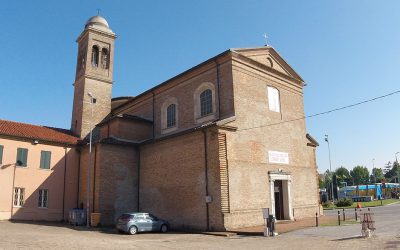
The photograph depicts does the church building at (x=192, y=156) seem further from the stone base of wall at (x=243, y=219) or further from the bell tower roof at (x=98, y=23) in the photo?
the bell tower roof at (x=98, y=23)

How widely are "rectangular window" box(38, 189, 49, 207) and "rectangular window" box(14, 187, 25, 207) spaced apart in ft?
4.31

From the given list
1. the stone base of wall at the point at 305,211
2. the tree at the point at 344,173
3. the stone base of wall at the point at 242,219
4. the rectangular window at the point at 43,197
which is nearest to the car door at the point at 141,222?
the stone base of wall at the point at 242,219

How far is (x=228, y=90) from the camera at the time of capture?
926 inches

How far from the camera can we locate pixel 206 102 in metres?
25.8

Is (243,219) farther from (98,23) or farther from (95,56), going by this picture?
(98,23)

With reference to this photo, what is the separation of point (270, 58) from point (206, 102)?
6682 millimetres

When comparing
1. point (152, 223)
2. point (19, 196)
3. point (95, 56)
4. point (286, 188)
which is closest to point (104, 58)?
point (95, 56)

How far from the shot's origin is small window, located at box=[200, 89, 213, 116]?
25.4 m

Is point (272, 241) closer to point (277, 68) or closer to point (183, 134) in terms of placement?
point (183, 134)

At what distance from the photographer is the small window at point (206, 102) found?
83.4ft

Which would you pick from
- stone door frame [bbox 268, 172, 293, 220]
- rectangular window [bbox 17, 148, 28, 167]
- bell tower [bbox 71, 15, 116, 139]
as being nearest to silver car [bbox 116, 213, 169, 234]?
stone door frame [bbox 268, 172, 293, 220]

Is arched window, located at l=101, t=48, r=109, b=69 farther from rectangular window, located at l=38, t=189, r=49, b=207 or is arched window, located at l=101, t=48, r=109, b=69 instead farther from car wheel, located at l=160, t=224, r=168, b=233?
car wheel, located at l=160, t=224, r=168, b=233

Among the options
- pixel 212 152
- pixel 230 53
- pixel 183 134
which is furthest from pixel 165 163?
pixel 230 53

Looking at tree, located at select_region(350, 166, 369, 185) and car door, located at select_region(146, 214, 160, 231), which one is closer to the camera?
car door, located at select_region(146, 214, 160, 231)
